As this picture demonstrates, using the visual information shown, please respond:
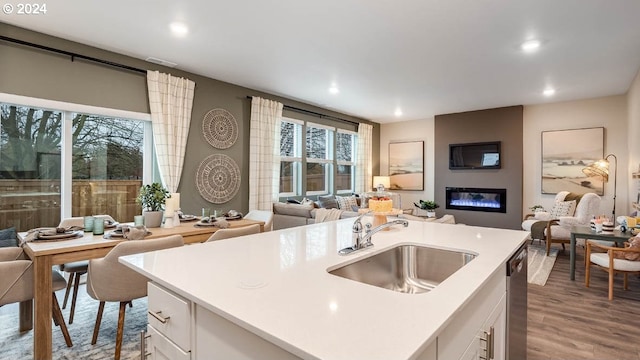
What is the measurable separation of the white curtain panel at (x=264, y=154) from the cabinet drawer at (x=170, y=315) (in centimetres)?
394

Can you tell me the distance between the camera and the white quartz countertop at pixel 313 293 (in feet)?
2.32

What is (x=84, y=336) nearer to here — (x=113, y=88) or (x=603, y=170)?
(x=113, y=88)

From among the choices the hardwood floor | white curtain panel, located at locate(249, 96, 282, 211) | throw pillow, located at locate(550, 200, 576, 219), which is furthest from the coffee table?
white curtain panel, located at locate(249, 96, 282, 211)

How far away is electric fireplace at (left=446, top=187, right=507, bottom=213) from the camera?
6.76 metres

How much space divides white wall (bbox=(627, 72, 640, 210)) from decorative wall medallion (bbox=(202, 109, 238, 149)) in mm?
5609

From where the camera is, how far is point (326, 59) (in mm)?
3947

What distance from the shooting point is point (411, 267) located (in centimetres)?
171

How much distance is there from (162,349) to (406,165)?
7.56 metres

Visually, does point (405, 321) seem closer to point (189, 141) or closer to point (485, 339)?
point (485, 339)

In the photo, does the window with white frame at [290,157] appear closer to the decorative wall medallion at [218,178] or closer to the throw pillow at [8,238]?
the decorative wall medallion at [218,178]

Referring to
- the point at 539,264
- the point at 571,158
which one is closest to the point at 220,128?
the point at 539,264

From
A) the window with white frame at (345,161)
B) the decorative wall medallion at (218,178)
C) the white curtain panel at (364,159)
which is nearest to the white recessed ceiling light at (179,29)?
the decorative wall medallion at (218,178)

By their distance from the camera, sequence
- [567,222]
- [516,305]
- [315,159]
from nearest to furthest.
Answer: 1. [516,305]
2. [567,222]
3. [315,159]

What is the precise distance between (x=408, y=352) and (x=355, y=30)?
3.10 meters
